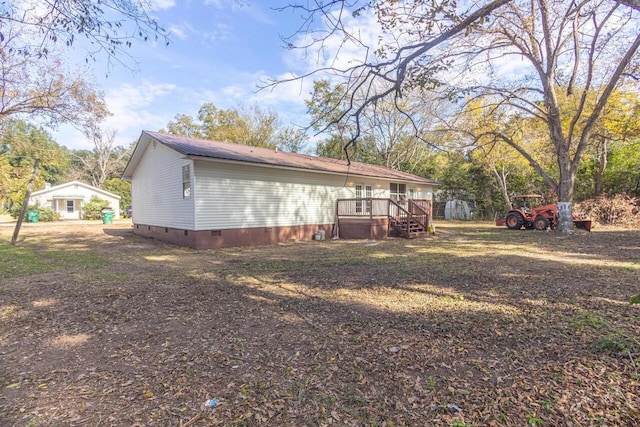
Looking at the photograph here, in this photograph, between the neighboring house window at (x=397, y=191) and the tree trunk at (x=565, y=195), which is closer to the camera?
the tree trunk at (x=565, y=195)

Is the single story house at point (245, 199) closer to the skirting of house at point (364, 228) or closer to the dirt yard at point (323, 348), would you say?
the skirting of house at point (364, 228)

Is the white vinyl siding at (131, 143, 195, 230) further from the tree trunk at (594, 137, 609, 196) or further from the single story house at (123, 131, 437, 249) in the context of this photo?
the tree trunk at (594, 137, 609, 196)

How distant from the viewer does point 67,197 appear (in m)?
28.5

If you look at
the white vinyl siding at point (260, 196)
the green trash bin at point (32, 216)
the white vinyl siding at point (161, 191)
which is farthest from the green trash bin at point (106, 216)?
the white vinyl siding at point (260, 196)

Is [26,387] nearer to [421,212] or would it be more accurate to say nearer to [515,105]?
[421,212]

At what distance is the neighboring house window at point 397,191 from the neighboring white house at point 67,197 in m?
24.4

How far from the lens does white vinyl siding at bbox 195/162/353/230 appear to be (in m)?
11.2

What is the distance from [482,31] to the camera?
11102mm

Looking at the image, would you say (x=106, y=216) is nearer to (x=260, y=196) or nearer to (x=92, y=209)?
(x=92, y=209)

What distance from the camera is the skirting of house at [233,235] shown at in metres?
11.2

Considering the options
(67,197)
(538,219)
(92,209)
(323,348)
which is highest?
(67,197)

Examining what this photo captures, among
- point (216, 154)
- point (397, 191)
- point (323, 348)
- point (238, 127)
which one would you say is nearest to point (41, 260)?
point (216, 154)

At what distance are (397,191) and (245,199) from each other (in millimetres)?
9574

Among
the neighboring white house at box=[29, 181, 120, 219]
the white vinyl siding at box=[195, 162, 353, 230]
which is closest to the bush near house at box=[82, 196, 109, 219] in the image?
the neighboring white house at box=[29, 181, 120, 219]
